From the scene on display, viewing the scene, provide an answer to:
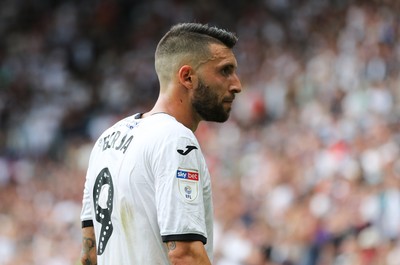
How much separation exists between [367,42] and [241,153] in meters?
2.40

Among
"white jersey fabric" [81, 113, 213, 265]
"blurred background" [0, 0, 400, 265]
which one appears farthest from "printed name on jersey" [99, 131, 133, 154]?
"blurred background" [0, 0, 400, 265]

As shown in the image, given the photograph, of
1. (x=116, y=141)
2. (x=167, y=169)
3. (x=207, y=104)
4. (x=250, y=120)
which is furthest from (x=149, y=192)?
(x=250, y=120)

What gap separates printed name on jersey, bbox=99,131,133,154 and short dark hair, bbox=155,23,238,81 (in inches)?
11.6

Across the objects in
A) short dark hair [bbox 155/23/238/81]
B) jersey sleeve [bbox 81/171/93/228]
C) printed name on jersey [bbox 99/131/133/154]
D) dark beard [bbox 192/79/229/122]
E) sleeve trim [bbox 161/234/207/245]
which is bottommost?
sleeve trim [bbox 161/234/207/245]

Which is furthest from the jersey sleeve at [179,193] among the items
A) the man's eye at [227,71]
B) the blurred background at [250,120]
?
the blurred background at [250,120]

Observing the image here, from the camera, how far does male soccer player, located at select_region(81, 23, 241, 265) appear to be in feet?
11.3

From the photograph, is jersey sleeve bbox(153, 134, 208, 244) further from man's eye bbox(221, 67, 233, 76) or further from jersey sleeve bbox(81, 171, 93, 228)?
jersey sleeve bbox(81, 171, 93, 228)

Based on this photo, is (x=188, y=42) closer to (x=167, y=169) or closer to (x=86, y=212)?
(x=167, y=169)

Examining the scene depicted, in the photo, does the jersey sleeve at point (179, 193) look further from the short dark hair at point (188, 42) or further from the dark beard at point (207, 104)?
the short dark hair at point (188, 42)

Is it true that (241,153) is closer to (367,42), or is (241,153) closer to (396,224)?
(367,42)

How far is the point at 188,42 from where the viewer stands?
376 centimetres

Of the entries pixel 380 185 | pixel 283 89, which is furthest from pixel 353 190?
pixel 283 89

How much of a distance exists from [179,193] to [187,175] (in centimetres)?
8

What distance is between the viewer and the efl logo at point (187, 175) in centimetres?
343
